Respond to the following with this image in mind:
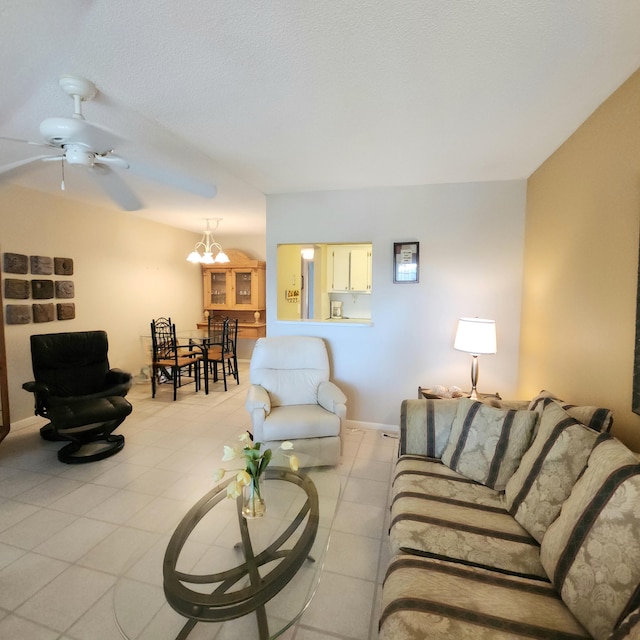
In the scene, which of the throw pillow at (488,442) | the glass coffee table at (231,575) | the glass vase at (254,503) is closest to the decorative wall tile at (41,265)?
the glass coffee table at (231,575)

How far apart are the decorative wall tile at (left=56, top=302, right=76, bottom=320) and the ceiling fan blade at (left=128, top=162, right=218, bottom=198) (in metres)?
2.65

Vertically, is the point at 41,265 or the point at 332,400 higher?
the point at 41,265

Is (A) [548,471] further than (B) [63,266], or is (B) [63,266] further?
(B) [63,266]

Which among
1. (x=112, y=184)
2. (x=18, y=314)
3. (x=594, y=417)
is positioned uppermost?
(x=112, y=184)

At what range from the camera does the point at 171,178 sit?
194 cm

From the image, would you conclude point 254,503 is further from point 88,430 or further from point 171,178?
point 88,430

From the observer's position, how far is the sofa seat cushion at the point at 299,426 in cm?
249

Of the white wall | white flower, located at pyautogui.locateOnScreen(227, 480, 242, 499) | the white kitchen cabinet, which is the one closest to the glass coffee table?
white flower, located at pyautogui.locateOnScreen(227, 480, 242, 499)

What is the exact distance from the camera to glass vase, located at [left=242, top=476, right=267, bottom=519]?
1.51m

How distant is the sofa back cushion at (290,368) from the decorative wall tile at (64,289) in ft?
7.89

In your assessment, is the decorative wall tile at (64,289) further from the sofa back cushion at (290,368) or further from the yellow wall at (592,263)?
the yellow wall at (592,263)

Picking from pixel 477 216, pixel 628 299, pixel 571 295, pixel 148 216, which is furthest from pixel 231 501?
pixel 148 216

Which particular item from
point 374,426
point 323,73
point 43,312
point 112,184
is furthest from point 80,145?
point 374,426

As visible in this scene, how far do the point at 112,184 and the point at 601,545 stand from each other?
10.6ft
